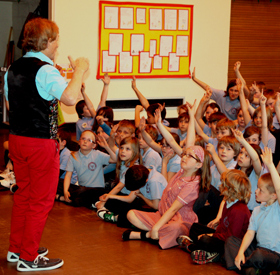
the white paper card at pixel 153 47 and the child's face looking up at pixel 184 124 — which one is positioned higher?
the white paper card at pixel 153 47

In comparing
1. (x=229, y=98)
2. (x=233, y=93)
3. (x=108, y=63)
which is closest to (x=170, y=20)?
(x=108, y=63)

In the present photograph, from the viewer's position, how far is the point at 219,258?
3.15 m

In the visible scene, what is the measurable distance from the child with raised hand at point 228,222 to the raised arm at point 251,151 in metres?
0.32

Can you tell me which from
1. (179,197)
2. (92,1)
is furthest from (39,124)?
(92,1)

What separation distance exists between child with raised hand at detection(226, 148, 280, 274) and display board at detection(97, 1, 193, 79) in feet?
16.4

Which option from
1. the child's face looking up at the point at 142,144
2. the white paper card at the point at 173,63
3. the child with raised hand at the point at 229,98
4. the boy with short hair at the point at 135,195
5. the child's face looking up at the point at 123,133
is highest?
the white paper card at the point at 173,63

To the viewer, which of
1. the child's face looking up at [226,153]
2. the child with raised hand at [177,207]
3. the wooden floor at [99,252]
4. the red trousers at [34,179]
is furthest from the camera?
the child's face looking up at [226,153]

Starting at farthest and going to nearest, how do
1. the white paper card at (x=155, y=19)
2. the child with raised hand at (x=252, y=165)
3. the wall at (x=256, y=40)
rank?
the wall at (x=256, y=40), the white paper card at (x=155, y=19), the child with raised hand at (x=252, y=165)

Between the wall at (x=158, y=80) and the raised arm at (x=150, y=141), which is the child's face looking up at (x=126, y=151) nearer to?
the raised arm at (x=150, y=141)

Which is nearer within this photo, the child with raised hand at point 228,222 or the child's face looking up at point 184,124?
the child with raised hand at point 228,222

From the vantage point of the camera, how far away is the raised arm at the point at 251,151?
3.42 metres

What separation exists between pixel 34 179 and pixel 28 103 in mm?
439

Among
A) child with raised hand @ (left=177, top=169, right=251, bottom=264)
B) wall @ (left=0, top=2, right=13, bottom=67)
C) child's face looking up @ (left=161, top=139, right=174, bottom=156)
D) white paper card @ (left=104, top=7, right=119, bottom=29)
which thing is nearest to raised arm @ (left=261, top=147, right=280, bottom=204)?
child with raised hand @ (left=177, top=169, right=251, bottom=264)

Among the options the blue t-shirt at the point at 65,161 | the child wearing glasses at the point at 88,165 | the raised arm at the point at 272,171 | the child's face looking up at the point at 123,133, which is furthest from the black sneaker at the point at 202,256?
the blue t-shirt at the point at 65,161
